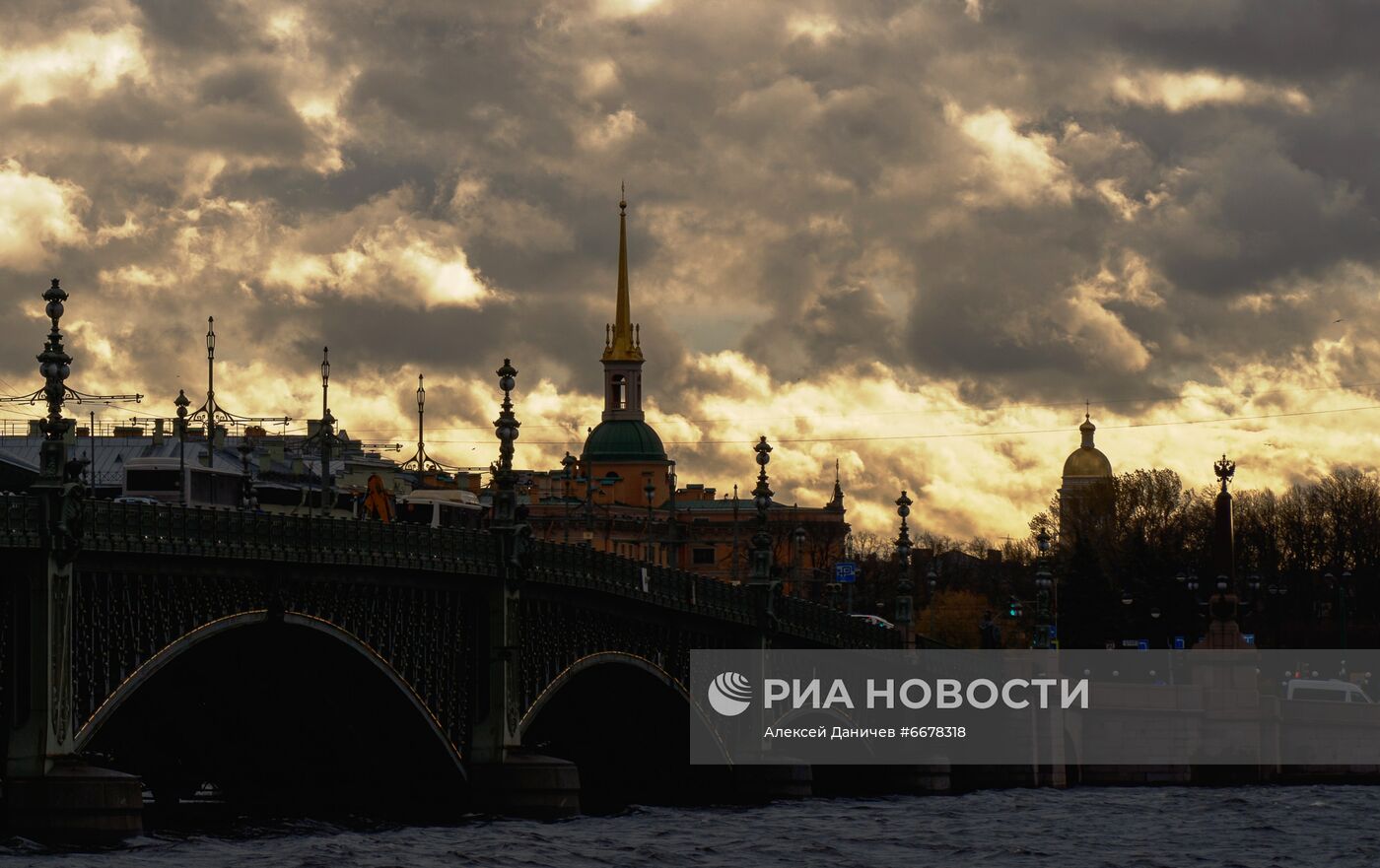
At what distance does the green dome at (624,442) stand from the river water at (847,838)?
9700 centimetres

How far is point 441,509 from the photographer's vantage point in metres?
72.1

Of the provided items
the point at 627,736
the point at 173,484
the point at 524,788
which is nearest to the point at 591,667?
the point at 627,736

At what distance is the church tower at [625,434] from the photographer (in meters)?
166

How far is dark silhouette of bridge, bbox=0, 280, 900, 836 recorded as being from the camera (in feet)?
139

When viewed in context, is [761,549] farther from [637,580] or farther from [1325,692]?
[1325,692]

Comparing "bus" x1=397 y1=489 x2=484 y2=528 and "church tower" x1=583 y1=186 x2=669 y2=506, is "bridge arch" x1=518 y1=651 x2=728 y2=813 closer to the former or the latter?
"bus" x1=397 y1=489 x2=484 y2=528

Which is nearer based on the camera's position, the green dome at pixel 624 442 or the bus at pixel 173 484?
the bus at pixel 173 484

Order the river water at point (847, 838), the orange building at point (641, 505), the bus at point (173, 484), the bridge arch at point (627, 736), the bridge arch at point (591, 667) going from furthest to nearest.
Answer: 1. the orange building at point (641, 505)
2. the bridge arch at point (627, 736)
3. the bus at point (173, 484)
4. the bridge arch at point (591, 667)
5. the river water at point (847, 838)

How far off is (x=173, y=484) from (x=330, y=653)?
48.0ft

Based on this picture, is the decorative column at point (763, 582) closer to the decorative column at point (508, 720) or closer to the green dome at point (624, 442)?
the decorative column at point (508, 720)

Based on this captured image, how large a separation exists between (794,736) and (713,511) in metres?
93.6

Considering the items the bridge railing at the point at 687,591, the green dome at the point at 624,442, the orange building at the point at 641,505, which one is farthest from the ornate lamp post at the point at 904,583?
the green dome at the point at 624,442

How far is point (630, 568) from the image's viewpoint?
205ft

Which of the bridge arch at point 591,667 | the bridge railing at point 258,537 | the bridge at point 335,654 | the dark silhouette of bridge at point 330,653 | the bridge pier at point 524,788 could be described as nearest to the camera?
the dark silhouette of bridge at point 330,653
